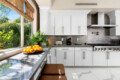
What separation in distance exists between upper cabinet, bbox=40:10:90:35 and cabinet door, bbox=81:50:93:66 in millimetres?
839

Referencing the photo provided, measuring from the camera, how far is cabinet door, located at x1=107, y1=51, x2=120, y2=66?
3938mm

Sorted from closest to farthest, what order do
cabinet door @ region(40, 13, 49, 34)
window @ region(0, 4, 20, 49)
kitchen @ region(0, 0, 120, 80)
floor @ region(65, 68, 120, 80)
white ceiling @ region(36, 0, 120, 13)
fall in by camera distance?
window @ region(0, 4, 20, 49)
floor @ region(65, 68, 120, 80)
white ceiling @ region(36, 0, 120, 13)
kitchen @ region(0, 0, 120, 80)
cabinet door @ region(40, 13, 49, 34)

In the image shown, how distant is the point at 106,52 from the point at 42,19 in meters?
3.00

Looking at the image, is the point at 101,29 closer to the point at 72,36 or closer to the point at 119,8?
the point at 119,8

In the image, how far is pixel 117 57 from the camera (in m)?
3.95

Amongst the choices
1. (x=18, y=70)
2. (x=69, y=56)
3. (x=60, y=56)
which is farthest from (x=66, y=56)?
(x=18, y=70)

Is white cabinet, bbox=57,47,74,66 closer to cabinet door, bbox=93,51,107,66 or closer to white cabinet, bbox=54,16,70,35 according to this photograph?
white cabinet, bbox=54,16,70,35

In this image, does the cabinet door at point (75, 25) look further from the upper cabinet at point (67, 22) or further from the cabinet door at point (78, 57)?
the cabinet door at point (78, 57)

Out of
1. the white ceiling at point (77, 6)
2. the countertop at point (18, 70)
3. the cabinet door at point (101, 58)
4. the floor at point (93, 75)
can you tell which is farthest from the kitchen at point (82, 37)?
the countertop at point (18, 70)

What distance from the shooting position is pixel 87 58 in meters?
3.93

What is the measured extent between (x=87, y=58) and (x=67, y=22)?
173 cm

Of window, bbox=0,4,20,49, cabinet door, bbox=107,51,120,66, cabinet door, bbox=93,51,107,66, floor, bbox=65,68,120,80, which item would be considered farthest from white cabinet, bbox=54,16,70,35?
window, bbox=0,4,20,49

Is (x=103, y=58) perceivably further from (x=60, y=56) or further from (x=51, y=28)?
(x=51, y=28)

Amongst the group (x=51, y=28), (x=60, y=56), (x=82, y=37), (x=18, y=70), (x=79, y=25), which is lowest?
(x=60, y=56)
